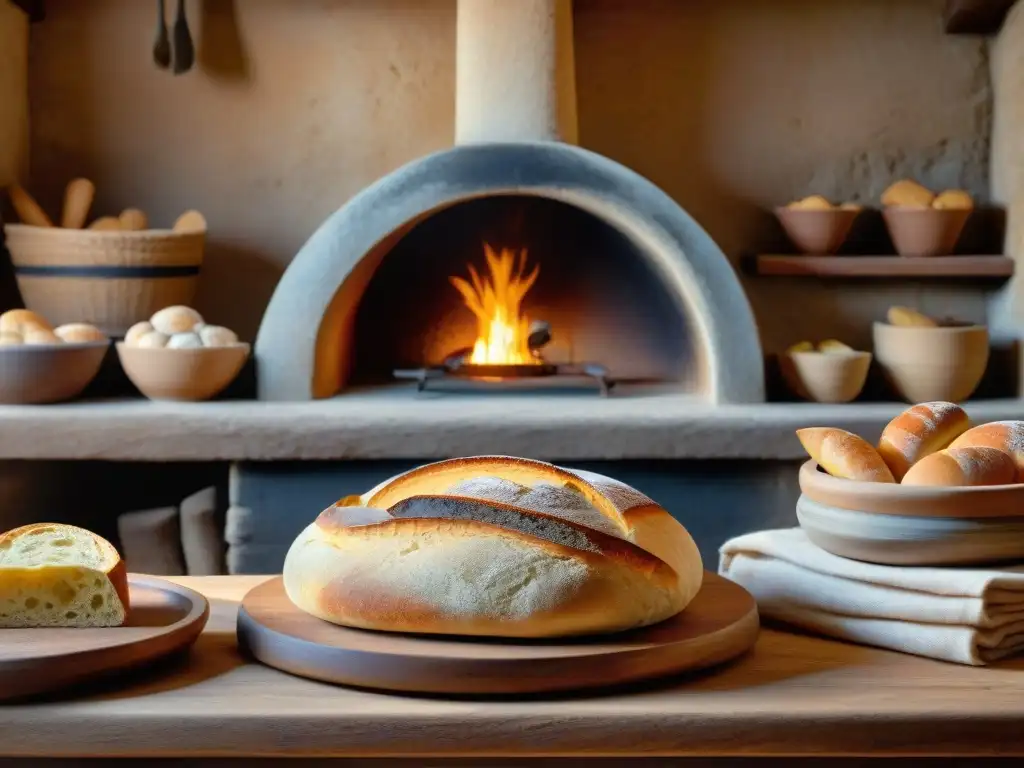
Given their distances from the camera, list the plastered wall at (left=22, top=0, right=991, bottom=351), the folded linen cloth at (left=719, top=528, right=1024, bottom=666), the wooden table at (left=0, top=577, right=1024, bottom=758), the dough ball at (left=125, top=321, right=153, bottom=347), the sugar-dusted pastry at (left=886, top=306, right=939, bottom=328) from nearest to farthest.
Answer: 1. the wooden table at (left=0, top=577, right=1024, bottom=758)
2. the folded linen cloth at (left=719, top=528, right=1024, bottom=666)
3. the dough ball at (left=125, top=321, right=153, bottom=347)
4. the sugar-dusted pastry at (left=886, top=306, right=939, bottom=328)
5. the plastered wall at (left=22, top=0, right=991, bottom=351)

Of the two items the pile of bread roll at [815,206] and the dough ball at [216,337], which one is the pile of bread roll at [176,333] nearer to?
the dough ball at [216,337]

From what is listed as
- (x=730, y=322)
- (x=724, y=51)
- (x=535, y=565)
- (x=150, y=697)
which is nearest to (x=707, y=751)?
(x=535, y=565)

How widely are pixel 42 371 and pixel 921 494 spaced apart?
259cm

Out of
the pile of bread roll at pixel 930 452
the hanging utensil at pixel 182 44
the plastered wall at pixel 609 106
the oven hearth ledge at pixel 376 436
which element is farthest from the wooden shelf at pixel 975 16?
the pile of bread roll at pixel 930 452

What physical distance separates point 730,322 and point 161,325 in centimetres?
150

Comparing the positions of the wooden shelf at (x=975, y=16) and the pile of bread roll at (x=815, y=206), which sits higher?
the wooden shelf at (x=975, y=16)

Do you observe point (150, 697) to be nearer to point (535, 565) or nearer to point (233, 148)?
point (535, 565)

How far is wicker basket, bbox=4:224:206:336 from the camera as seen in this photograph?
11.7 feet

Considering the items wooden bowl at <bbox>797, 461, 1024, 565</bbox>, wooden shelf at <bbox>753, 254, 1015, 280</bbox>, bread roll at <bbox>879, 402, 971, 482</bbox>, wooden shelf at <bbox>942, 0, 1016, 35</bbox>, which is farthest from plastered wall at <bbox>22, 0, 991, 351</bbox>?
wooden bowl at <bbox>797, 461, 1024, 565</bbox>

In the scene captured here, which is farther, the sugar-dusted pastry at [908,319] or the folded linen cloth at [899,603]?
the sugar-dusted pastry at [908,319]

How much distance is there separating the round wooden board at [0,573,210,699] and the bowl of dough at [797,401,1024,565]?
60 centimetres

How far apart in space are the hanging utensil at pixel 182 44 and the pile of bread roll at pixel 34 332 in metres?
0.92

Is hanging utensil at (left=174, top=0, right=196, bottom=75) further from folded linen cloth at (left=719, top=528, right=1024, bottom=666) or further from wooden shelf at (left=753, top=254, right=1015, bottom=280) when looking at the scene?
folded linen cloth at (left=719, top=528, right=1024, bottom=666)

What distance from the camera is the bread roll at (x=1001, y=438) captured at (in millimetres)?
1232
